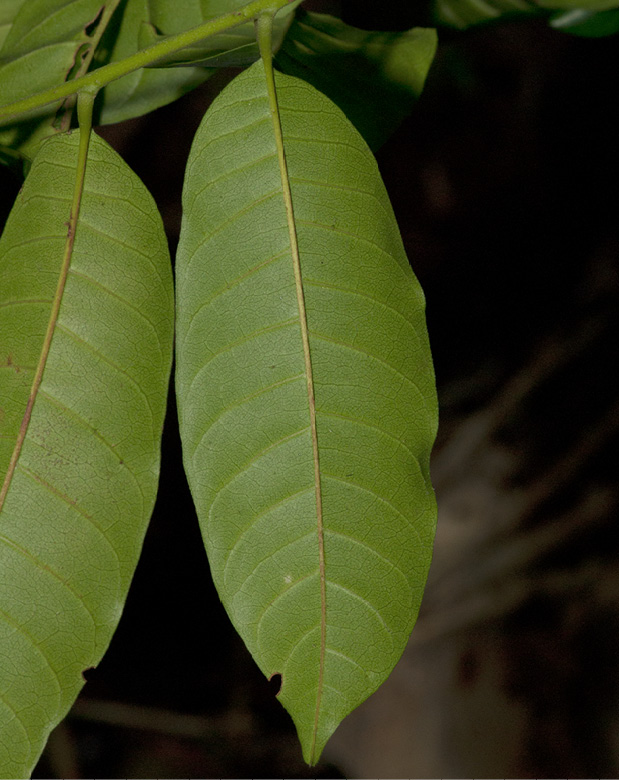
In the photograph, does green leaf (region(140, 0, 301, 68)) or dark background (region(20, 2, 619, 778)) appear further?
dark background (region(20, 2, 619, 778))

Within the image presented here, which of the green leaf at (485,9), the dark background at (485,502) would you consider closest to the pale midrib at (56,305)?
the green leaf at (485,9)

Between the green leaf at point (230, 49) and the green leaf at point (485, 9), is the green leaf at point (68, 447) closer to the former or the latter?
the green leaf at point (230, 49)

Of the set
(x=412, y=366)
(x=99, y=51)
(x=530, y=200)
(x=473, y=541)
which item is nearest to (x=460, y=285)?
(x=530, y=200)

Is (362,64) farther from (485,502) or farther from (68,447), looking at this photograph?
(485,502)

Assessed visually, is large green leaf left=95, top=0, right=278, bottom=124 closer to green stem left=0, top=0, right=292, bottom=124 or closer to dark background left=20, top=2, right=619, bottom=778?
green stem left=0, top=0, right=292, bottom=124

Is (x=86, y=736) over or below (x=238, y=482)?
below

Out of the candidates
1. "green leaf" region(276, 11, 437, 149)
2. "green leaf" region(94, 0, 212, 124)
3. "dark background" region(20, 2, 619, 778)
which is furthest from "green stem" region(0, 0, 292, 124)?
"dark background" region(20, 2, 619, 778)

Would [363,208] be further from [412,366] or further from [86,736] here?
[86,736]
